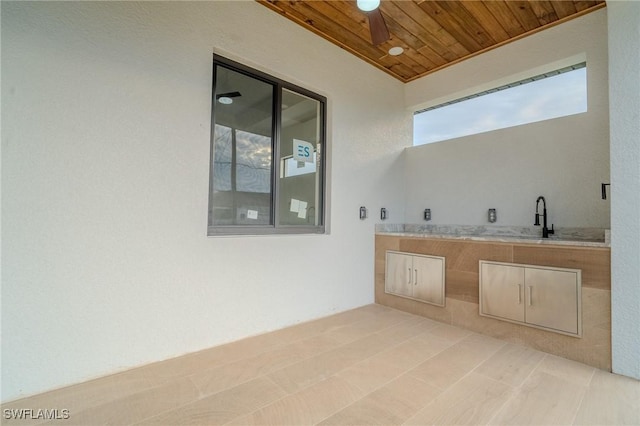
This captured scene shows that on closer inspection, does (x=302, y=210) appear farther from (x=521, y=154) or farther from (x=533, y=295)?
(x=521, y=154)

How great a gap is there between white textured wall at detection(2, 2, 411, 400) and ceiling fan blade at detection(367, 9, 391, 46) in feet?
3.13

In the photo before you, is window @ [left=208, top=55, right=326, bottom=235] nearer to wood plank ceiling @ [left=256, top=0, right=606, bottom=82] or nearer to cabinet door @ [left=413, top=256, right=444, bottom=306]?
wood plank ceiling @ [left=256, top=0, right=606, bottom=82]

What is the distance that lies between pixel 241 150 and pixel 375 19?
1502mm

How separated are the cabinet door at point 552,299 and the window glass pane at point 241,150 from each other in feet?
7.80

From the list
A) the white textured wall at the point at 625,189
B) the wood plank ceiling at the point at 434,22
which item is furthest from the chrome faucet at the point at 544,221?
the wood plank ceiling at the point at 434,22

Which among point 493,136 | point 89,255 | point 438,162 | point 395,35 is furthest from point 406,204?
point 89,255

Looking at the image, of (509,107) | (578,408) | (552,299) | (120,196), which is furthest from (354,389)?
(509,107)

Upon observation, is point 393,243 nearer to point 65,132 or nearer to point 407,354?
point 407,354

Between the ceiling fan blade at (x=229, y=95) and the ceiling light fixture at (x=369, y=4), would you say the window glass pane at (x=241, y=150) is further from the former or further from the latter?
the ceiling light fixture at (x=369, y=4)

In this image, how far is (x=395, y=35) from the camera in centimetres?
308

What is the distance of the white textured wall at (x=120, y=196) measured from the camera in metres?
1.68

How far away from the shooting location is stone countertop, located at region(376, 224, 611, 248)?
240 centimetres

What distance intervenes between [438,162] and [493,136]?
697mm

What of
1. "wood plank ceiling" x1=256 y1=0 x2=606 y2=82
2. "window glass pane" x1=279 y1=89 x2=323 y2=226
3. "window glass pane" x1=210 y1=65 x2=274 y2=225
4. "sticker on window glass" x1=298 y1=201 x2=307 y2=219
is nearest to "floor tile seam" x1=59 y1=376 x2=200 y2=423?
"window glass pane" x1=210 y1=65 x2=274 y2=225
